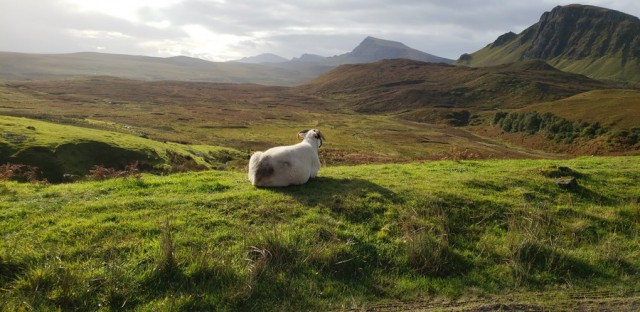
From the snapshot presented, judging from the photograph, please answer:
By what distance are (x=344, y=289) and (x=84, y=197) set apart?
761 cm

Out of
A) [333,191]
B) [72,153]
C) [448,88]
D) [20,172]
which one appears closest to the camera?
[333,191]

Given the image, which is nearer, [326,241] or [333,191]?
[326,241]

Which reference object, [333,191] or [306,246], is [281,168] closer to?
[333,191]

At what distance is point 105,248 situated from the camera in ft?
25.7

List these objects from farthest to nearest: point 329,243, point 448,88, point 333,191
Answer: point 448,88
point 333,191
point 329,243

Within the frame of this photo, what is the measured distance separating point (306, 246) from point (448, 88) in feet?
493

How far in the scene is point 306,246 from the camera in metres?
8.57

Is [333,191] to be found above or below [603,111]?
below

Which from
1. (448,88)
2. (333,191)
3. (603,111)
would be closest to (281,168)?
(333,191)

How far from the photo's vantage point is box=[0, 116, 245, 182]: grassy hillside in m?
17.6

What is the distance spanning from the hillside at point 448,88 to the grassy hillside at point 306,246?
340 feet

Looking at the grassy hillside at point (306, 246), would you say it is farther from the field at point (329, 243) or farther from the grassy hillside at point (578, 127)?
the grassy hillside at point (578, 127)

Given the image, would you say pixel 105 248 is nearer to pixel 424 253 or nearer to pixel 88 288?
pixel 88 288

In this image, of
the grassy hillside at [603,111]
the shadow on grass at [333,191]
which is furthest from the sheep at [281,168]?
the grassy hillside at [603,111]
